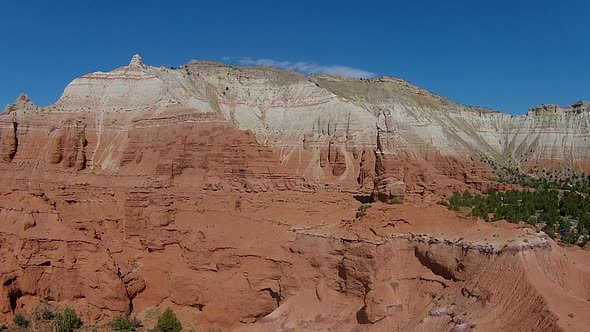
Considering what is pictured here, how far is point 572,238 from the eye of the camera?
35.3 metres

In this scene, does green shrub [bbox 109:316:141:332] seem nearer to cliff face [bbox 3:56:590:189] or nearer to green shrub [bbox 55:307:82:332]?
green shrub [bbox 55:307:82:332]

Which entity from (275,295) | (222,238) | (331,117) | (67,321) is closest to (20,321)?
(67,321)

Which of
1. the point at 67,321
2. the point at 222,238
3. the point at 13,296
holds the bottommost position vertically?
the point at 67,321

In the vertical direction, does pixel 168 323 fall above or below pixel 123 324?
above

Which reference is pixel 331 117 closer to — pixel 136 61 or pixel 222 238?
pixel 136 61

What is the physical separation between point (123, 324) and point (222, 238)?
698cm

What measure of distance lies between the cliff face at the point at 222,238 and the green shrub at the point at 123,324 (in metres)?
1.04

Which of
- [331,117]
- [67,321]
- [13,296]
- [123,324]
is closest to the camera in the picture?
[67,321]

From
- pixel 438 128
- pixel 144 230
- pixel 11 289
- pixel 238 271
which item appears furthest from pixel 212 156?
pixel 438 128

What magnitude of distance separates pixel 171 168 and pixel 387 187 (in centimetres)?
1423

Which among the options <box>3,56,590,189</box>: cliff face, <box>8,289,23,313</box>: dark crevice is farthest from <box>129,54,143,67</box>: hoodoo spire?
<box>8,289,23,313</box>: dark crevice

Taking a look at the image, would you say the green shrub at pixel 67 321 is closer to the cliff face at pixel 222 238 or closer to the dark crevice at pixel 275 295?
the cliff face at pixel 222 238

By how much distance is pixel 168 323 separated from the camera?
96.7ft

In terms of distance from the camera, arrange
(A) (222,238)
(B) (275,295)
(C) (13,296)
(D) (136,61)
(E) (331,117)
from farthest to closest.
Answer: (E) (331,117)
(D) (136,61)
(A) (222,238)
(C) (13,296)
(B) (275,295)
